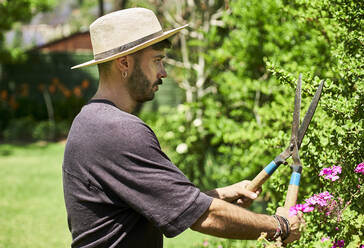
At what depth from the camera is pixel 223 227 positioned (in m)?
1.83

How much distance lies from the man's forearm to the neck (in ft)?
1.84

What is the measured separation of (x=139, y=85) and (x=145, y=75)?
49 millimetres

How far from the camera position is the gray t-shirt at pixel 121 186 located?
5.75 ft

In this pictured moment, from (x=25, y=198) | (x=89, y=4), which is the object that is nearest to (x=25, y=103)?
(x=25, y=198)

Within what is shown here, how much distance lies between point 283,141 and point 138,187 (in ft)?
4.68

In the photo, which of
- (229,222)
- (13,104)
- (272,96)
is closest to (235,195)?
(229,222)

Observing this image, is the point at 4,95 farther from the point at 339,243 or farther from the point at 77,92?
the point at 339,243

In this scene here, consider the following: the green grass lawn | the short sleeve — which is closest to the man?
the short sleeve

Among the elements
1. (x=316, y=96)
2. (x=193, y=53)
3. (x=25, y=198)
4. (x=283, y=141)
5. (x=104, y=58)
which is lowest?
(x=25, y=198)

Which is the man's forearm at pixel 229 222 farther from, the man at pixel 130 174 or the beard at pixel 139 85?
the beard at pixel 139 85

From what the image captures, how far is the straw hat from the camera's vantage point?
6.64 ft

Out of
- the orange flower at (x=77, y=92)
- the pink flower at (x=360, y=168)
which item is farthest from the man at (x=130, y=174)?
the orange flower at (x=77, y=92)

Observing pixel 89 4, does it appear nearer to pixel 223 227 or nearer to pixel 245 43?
pixel 245 43

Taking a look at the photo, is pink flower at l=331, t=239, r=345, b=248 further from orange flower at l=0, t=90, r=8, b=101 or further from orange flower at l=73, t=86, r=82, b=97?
orange flower at l=0, t=90, r=8, b=101
